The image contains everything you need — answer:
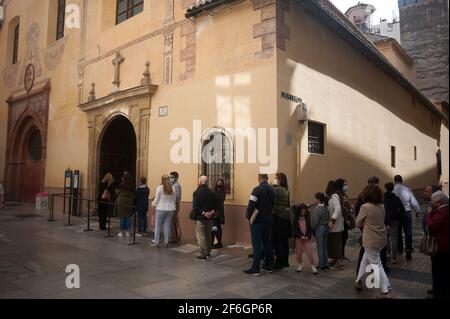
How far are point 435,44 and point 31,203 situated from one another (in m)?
23.8

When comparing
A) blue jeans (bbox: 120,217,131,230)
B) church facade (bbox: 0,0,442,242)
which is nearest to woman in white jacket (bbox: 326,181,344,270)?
church facade (bbox: 0,0,442,242)

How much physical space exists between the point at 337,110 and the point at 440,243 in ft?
21.4

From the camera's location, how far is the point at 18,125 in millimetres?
18547

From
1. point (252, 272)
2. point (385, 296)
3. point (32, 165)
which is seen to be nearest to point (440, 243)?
point (385, 296)

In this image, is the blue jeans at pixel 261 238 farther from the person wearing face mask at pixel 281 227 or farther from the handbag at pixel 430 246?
the handbag at pixel 430 246

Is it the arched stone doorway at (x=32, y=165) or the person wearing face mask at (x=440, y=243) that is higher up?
the arched stone doorway at (x=32, y=165)

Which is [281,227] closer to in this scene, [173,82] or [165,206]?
[165,206]

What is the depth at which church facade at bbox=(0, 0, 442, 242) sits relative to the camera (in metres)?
8.48

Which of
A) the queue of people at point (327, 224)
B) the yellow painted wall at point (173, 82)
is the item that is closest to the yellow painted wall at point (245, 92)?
the yellow painted wall at point (173, 82)

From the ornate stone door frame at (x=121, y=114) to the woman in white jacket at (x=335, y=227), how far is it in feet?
20.2

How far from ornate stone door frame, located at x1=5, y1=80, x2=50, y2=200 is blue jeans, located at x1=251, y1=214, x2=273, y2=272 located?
46.7 feet

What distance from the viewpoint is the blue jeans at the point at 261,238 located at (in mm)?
6012

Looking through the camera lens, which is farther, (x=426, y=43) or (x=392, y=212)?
(x=426, y=43)

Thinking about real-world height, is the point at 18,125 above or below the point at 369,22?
below
